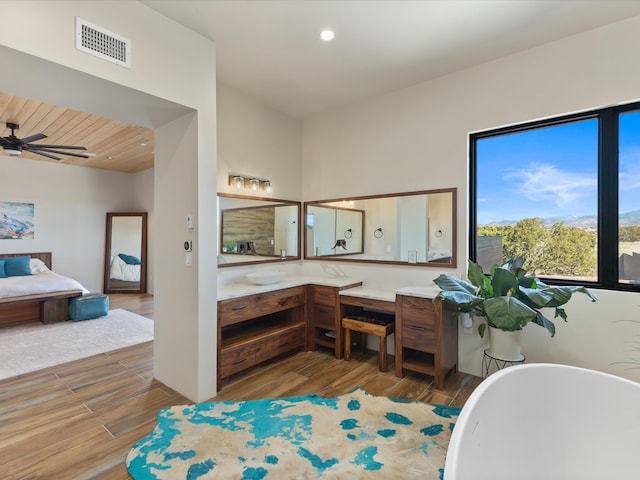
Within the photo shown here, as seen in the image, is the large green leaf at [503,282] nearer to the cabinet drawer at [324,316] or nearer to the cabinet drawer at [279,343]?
the cabinet drawer at [324,316]

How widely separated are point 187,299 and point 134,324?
2.88 meters

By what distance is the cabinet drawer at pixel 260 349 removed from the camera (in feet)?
9.34

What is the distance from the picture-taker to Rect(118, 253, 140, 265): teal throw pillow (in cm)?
732

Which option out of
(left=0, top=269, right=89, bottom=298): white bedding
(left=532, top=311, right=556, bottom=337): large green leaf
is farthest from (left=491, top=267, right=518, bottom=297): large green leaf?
(left=0, top=269, right=89, bottom=298): white bedding

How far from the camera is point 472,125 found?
10.1ft

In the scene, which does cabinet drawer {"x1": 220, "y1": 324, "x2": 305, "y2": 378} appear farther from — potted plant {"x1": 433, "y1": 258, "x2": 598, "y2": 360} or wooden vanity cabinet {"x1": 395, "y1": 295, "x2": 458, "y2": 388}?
potted plant {"x1": 433, "y1": 258, "x2": 598, "y2": 360}

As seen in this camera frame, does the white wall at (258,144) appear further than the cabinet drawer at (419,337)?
Yes

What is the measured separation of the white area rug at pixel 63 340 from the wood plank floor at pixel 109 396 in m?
0.27

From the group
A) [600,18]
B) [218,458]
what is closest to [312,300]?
[218,458]

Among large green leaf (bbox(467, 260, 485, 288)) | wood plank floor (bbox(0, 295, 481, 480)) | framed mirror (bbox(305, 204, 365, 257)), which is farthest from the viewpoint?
framed mirror (bbox(305, 204, 365, 257))

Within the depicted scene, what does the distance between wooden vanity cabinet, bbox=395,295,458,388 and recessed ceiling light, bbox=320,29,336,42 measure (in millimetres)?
2304

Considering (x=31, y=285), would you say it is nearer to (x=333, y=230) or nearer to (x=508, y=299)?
(x=333, y=230)

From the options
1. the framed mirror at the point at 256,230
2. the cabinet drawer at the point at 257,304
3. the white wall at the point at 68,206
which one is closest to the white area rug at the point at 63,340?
the framed mirror at the point at 256,230

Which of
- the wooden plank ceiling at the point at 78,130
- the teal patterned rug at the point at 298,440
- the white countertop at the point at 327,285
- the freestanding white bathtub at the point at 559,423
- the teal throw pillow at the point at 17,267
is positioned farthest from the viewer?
the teal throw pillow at the point at 17,267
